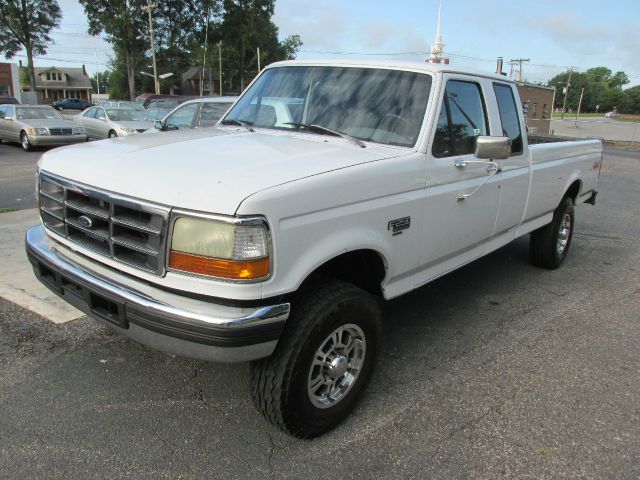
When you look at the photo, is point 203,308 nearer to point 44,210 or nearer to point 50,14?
point 44,210

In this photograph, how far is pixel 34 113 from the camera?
16.7 meters

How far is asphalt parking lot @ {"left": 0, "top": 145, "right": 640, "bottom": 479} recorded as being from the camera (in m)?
2.62

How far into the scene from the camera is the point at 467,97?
387 cm

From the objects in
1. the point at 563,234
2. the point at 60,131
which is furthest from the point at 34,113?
the point at 563,234

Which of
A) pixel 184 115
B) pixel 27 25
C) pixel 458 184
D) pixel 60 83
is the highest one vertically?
pixel 27 25

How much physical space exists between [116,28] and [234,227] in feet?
190

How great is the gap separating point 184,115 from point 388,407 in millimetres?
9033

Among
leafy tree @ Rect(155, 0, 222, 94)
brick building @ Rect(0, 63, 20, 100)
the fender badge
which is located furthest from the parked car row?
brick building @ Rect(0, 63, 20, 100)

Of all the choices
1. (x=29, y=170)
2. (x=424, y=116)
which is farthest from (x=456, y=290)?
(x=29, y=170)

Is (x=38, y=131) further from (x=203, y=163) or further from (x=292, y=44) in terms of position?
(x=292, y=44)

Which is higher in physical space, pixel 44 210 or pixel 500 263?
pixel 44 210

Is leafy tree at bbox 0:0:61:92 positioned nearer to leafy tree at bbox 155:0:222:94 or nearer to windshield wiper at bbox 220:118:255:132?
leafy tree at bbox 155:0:222:94

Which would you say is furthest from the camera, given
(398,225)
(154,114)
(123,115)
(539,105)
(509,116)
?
(539,105)

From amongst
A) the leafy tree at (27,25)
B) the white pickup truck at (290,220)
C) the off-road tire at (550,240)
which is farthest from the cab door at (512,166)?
the leafy tree at (27,25)
